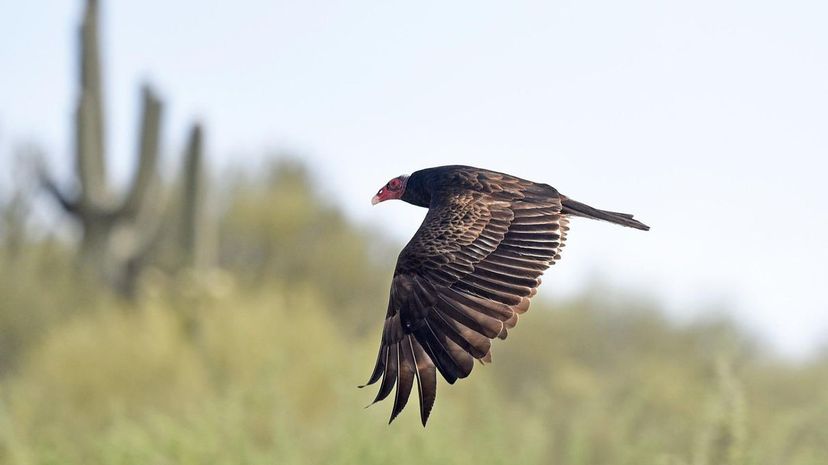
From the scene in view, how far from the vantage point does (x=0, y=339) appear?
→ 64.9 feet

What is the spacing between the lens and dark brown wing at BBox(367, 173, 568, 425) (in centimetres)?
296

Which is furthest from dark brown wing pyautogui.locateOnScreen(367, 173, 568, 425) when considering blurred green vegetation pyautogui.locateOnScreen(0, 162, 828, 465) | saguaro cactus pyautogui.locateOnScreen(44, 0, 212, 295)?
saguaro cactus pyautogui.locateOnScreen(44, 0, 212, 295)

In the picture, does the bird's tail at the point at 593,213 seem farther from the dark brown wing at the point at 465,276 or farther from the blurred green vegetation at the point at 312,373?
the blurred green vegetation at the point at 312,373

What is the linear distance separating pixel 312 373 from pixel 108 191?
6.57 m

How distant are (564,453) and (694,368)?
974 centimetres

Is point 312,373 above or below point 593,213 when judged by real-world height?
below

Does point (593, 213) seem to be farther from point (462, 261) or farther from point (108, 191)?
point (108, 191)

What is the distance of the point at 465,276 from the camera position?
3186 millimetres

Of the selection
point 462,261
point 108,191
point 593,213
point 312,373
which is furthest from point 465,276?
point 108,191

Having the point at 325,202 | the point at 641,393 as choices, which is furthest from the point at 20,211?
the point at 641,393

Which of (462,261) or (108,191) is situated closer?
(462,261)

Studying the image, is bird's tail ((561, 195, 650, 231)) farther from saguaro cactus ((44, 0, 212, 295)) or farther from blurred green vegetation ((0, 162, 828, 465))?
saguaro cactus ((44, 0, 212, 295))

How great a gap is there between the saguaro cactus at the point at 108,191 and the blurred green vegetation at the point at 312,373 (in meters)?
0.77

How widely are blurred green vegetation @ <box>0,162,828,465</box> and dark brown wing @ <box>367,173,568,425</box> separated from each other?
2159mm
